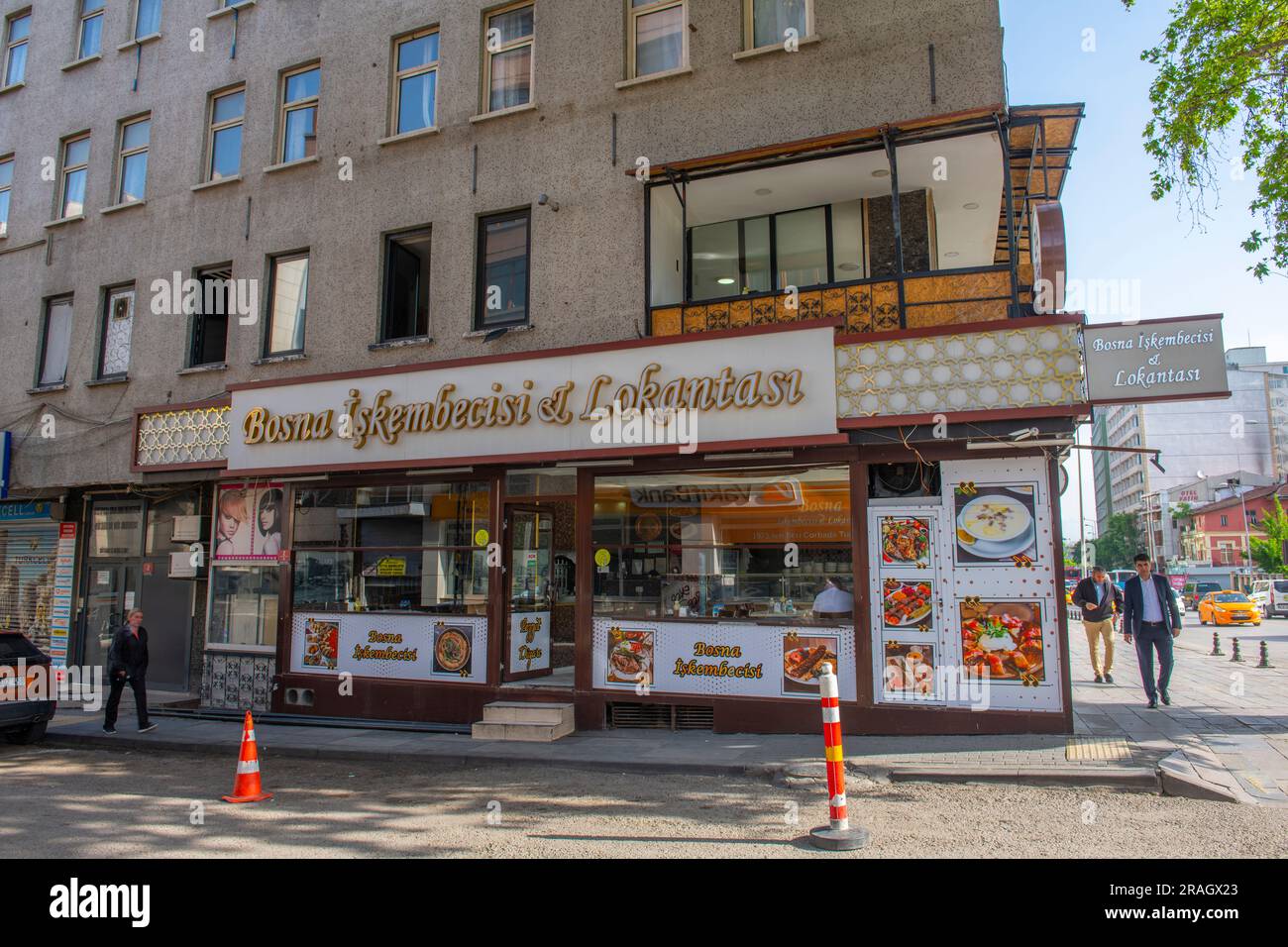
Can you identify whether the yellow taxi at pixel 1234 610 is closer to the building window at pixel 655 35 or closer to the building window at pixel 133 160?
the building window at pixel 655 35

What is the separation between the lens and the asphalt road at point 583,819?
6.15 m

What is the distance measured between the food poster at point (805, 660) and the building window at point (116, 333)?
13464 millimetres

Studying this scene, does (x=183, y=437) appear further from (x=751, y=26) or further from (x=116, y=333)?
(x=751, y=26)

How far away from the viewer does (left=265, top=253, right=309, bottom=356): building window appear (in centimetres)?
1459

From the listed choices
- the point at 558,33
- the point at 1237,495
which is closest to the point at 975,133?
the point at 558,33

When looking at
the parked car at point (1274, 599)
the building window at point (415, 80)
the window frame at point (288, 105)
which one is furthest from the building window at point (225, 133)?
the parked car at point (1274, 599)

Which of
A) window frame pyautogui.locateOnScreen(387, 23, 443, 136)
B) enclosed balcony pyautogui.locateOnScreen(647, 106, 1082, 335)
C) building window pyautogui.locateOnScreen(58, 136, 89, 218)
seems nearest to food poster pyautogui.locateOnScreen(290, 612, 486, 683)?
enclosed balcony pyautogui.locateOnScreen(647, 106, 1082, 335)

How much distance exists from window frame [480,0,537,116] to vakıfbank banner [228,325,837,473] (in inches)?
172

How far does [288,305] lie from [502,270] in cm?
429

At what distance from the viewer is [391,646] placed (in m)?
12.7

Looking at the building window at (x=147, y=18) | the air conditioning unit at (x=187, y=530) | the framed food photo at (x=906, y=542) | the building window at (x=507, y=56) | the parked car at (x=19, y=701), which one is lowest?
the parked car at (x=19, y=701)

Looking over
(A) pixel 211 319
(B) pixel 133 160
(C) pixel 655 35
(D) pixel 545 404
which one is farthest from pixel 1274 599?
(B) pixel 133 160

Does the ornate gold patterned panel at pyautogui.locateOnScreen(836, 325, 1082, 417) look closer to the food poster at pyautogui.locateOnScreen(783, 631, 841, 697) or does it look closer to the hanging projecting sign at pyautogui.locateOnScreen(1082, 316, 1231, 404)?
the hanging projecting sign at pyautogui.locateOnScreen(1082, 316, 1231, 404)

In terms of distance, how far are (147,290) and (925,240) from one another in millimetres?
13930
